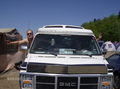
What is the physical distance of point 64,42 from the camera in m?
7.70

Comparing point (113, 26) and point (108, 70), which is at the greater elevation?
point (108, 70)

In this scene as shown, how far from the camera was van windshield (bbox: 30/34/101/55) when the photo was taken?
7.48 m

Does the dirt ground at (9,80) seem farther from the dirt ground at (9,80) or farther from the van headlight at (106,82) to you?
the van headlight at (106,82)

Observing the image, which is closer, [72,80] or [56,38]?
[72,80]

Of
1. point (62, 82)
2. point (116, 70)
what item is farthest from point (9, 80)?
point (62, 82)

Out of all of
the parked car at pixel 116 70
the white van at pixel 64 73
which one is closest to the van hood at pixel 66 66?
the white van at pixel 64 73

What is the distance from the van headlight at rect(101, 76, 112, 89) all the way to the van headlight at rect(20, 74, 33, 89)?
5.07 feet

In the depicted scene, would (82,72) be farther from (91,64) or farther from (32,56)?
(32,56)

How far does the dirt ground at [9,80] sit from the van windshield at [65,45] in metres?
2.88

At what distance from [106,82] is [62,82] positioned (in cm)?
97

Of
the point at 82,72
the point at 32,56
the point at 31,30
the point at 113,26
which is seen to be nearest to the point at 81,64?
the point at 82,72

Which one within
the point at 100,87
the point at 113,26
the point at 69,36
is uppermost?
the point at 69,36

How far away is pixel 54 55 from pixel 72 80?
1.10m

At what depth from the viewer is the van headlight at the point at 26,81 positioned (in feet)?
20.7
